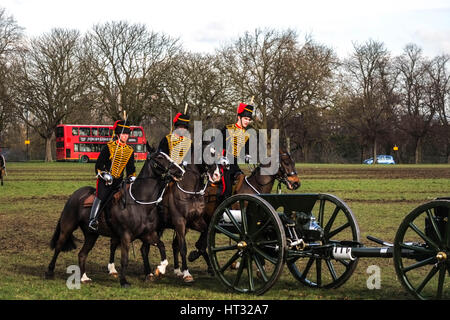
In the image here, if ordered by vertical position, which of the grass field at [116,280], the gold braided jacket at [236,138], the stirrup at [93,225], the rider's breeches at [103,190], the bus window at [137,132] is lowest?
the grass field at [116,280]

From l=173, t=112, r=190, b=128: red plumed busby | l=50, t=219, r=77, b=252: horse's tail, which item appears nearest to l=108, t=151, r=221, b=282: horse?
l=50, t=219, r=77, b=252: horse's tail

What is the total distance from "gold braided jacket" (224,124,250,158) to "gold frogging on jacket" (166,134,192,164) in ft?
2.72

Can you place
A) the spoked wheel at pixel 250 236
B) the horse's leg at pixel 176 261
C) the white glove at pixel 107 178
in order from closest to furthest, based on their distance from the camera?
1. the spoked wheel at pixel 250 236
2. the white glove at pixel 107 178
3. the horse's leg at pixel 176 261

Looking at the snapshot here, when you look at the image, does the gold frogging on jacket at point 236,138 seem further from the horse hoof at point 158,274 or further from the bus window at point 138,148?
the bus window at point 138,148

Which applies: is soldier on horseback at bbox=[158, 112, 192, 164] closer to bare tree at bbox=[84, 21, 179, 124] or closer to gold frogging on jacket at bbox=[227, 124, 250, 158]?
gold frogging on jacket at bbox=[227, 124, 250, 158]

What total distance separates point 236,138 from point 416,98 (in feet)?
241

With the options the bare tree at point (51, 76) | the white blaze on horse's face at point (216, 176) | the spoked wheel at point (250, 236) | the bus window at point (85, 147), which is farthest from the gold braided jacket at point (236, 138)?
the bus window at point (85, 147)

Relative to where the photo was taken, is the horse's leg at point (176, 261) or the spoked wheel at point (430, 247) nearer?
the spoked wheel at point (430, 247)

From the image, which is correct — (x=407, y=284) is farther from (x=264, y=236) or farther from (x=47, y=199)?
(x=47, y=199)

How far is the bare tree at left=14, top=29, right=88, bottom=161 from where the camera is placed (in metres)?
62.3

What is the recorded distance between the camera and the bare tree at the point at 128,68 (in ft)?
200

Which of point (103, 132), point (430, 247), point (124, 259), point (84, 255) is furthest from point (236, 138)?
point (103, 132)

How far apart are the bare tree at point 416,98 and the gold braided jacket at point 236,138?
232ft
